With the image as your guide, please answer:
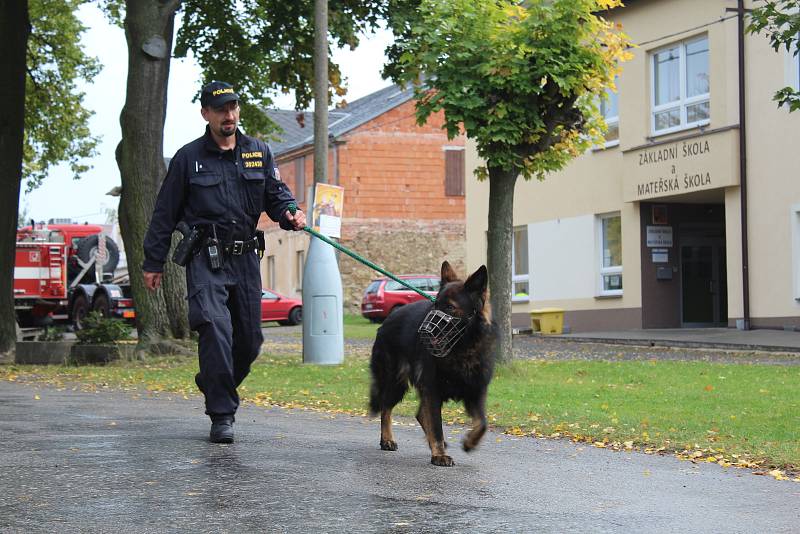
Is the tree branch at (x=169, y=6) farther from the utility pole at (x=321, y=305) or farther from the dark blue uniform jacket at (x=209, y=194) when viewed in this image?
the dark blue uniform jacket at (x=209, y=194)

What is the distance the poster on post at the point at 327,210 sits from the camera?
1789cm

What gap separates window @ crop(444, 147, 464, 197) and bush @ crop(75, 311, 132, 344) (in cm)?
3329

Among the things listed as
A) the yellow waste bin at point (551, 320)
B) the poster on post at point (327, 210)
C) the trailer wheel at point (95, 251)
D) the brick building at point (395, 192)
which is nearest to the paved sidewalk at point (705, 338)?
the yellow waste bin at point (551, 320)

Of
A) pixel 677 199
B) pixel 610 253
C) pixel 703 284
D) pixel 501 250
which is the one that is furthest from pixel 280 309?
pixel 501 250

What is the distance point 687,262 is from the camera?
28.6 m

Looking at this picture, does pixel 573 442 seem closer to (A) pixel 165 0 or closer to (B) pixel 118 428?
(B) pixel 118 428

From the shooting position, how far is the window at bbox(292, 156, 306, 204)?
5436 cm

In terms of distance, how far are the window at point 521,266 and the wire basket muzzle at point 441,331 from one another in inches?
1019

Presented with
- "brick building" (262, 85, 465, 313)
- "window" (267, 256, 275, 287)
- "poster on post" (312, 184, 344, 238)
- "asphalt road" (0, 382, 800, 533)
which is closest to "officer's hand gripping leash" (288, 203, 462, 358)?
"asphalt road" (0, 382, 800, 533)

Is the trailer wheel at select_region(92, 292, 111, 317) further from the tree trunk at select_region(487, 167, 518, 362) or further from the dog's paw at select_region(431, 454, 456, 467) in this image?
the dog's paw at select_region(431, 454, 456, 467)

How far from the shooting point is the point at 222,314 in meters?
7.79

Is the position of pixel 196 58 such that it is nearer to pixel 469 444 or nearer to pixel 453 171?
pixel 469 444

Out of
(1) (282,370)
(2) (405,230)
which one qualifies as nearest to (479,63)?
(1) (282,370)

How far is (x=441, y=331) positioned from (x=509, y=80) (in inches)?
335
